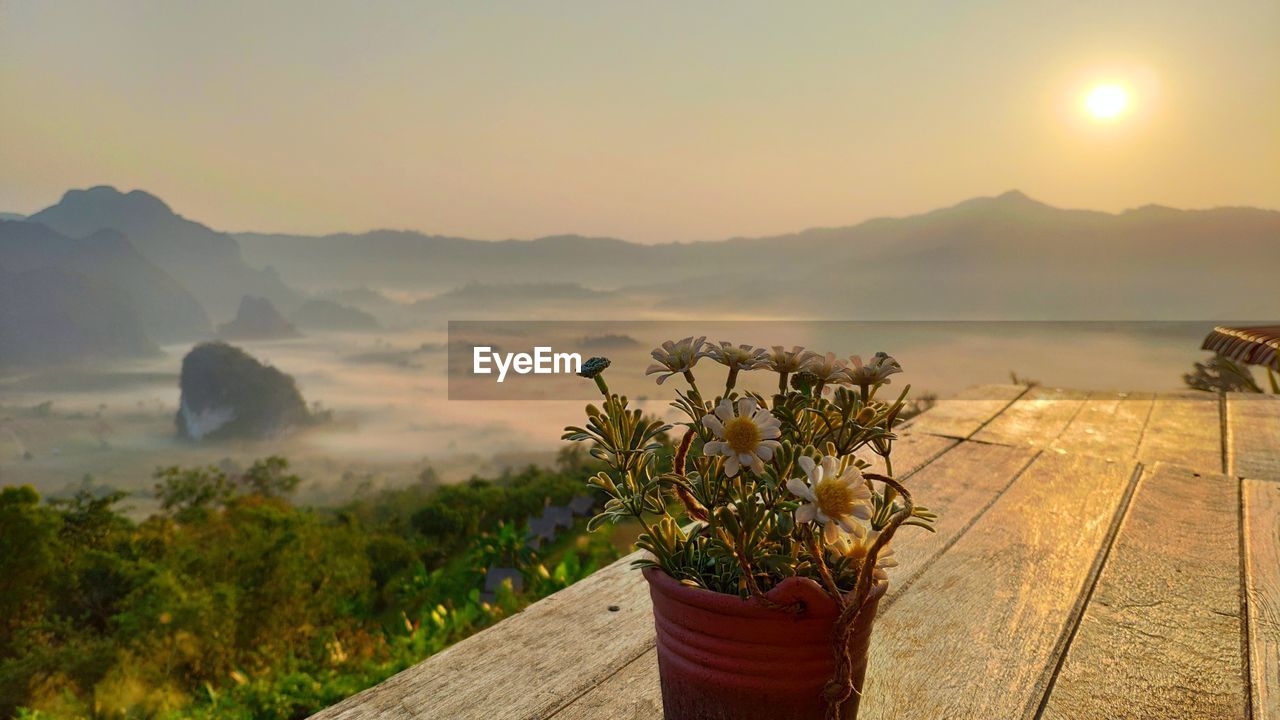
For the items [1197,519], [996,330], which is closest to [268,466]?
[996,330]

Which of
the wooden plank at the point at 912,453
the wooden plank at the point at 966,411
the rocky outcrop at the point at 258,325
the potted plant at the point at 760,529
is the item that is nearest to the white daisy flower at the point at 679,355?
the potted plant at the point at 760,529

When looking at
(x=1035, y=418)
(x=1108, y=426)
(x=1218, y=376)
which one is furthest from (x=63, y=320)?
(x=1218, y=376)

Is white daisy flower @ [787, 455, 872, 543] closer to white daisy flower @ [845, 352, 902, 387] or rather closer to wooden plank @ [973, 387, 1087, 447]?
white daisy flower @ [845, 352, 902, 387]

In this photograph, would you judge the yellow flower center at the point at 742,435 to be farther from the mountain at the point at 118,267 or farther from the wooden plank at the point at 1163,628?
the mountain at the point at 118,267

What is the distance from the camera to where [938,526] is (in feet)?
5.17

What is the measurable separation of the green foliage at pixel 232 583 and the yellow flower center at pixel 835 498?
239 cm

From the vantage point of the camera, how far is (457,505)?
4934 mm

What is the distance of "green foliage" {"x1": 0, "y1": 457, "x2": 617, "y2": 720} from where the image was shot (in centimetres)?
345

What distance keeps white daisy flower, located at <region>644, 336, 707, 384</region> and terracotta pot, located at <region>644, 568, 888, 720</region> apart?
186 mm

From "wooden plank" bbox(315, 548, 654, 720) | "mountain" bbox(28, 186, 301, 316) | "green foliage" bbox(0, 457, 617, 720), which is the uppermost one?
"mountain" bbox(28, 186, 301, 316)

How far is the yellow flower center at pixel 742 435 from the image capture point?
619 millimetres

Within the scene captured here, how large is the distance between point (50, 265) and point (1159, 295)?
8878 mm

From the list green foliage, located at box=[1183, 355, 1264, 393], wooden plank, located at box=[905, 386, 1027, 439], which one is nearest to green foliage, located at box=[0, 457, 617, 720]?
wooden plank, located at box=[905, 386, 1027, 439]

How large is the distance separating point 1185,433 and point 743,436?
9.22ft
